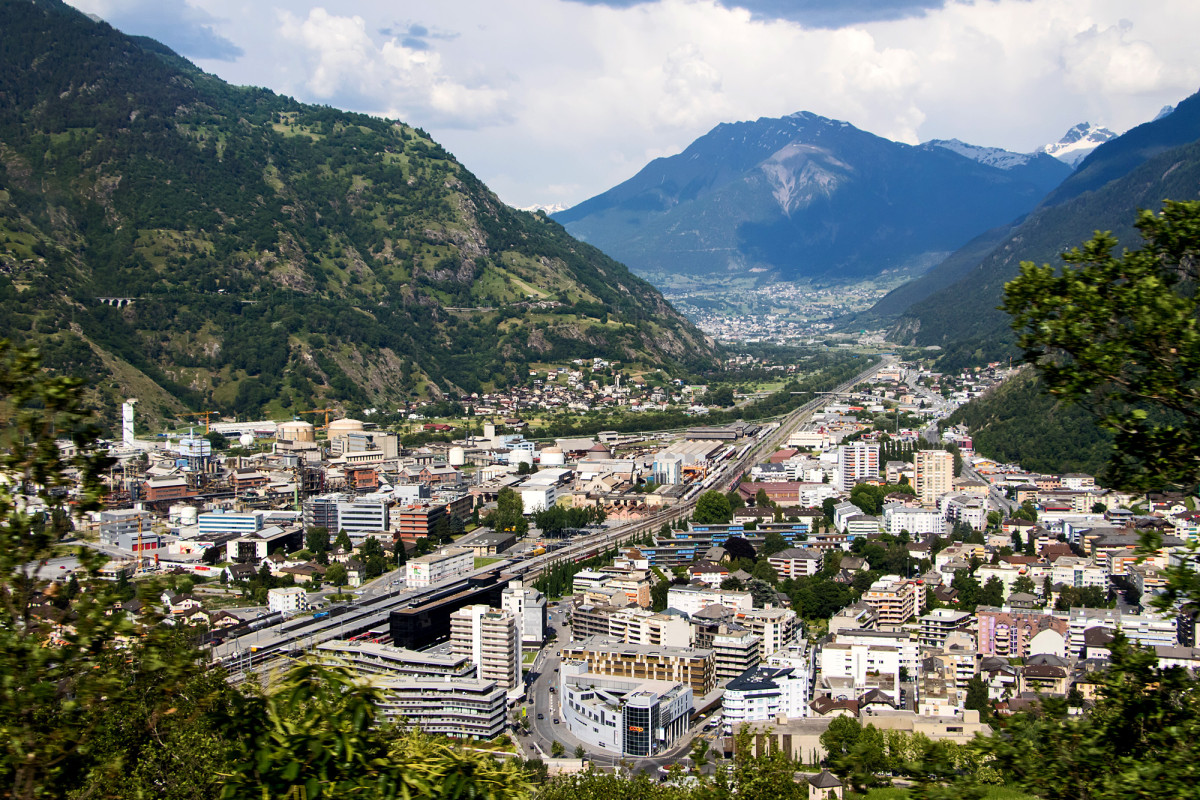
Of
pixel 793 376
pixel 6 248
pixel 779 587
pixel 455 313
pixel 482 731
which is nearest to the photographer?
pixel 482 731

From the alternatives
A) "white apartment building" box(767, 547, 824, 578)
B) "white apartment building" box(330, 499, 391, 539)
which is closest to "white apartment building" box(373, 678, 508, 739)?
"white apartment building" box(767, 547, 824, 578)

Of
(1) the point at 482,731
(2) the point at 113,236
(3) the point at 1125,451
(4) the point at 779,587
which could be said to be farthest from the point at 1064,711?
(2) the point at 113,236

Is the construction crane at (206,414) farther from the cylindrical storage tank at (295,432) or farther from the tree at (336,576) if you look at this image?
the tree at (336,576)

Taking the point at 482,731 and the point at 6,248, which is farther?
the point at 6,248

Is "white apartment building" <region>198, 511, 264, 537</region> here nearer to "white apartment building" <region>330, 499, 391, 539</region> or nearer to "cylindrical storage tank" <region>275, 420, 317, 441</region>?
"white apartment building" <region>330, 499, 391, 539</region>

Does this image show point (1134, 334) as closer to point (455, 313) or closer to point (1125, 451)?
point (1125, 451)
